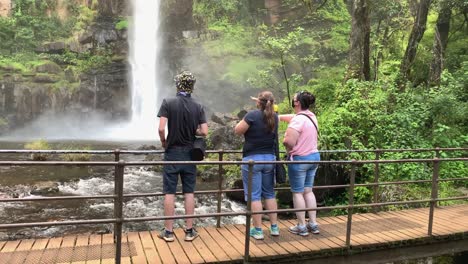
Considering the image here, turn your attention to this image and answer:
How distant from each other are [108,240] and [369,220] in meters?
3.97

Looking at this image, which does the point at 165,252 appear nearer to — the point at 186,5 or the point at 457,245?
the point at 457,245

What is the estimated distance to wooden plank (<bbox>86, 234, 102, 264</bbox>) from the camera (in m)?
4.18

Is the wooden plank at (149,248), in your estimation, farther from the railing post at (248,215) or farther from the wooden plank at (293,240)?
the wooden plank at (293,240)

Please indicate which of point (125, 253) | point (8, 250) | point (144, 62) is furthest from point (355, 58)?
point (144, 62)

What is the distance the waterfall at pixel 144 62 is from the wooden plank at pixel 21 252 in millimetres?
29379

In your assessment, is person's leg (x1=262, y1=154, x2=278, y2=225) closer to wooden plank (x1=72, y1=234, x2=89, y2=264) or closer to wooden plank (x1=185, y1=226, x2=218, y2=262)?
wooden plank (x1=185, y1=226, x2=218, y2=262)

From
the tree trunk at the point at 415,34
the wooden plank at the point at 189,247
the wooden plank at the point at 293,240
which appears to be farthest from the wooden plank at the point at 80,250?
the tree trunk at the point at 415,34

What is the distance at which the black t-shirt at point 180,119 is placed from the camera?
464cm

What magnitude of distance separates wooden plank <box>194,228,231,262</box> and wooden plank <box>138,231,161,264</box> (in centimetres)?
64

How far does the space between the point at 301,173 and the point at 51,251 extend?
311 centimetres

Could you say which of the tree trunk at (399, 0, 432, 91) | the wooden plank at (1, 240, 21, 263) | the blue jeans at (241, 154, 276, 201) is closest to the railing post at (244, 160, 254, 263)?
the blue jeans at (241, 154, 276, 201)

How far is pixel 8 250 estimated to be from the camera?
4.39m

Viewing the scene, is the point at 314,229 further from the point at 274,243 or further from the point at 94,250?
the point at 94,250

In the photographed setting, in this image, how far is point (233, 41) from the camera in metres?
35.8
